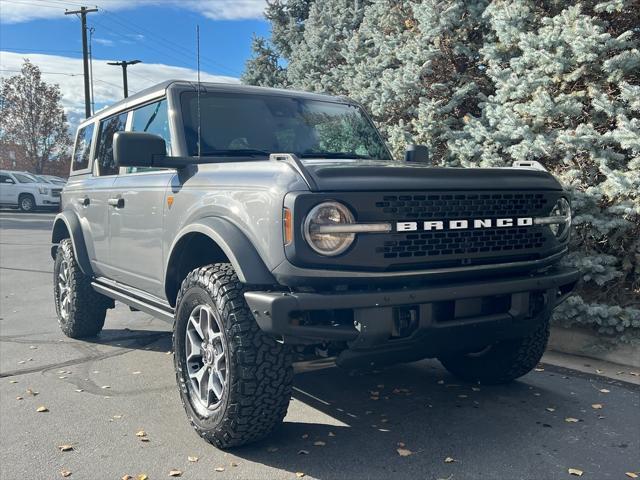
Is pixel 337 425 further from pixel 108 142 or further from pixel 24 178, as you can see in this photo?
pixel 24 178

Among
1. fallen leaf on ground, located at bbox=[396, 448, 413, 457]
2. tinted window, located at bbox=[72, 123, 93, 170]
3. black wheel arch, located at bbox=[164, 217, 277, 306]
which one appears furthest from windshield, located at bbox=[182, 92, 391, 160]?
tinted window, located at bbox=[72, 123, 93, 170]

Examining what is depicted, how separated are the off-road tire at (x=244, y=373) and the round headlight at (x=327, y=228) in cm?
54

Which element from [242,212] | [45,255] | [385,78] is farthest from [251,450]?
[45,255]

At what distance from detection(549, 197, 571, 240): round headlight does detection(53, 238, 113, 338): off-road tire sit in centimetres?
390

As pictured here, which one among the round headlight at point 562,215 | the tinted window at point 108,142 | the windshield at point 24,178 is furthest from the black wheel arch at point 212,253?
the windshield at point 24,178

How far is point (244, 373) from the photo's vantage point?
3020 millimetres

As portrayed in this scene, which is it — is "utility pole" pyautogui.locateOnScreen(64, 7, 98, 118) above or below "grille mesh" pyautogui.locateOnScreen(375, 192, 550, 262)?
above

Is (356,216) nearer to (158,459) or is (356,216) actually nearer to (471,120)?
(158,459)

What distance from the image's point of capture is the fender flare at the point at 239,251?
116 inches

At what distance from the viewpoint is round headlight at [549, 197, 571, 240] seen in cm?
365

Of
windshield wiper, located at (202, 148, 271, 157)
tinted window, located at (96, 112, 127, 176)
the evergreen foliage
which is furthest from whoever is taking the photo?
the evergreen foliage

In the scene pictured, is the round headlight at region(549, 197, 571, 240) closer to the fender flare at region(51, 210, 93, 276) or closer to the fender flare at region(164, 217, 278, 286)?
the fender flare at region(164, 217, 278, 286)

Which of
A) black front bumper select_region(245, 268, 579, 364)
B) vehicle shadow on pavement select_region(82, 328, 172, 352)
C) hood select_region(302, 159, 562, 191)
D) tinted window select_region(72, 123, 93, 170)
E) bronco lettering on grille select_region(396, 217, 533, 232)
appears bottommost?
vehicle shadow on pavement select_region(82, 328, 172, 352)

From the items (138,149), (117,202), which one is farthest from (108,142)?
(138,149)
